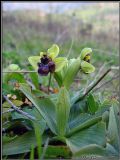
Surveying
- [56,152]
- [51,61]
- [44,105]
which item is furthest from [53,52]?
[56,152]

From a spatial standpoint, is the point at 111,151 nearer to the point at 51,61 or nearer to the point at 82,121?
the point at 82,121

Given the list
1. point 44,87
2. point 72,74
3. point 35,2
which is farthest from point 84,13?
point 72,74

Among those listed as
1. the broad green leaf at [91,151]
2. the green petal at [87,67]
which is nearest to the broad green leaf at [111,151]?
the broad green leaf at [91,151]

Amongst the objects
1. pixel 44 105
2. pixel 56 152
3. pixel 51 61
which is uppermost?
pixel 51 61

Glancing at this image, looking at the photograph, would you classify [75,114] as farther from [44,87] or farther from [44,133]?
[44,87]

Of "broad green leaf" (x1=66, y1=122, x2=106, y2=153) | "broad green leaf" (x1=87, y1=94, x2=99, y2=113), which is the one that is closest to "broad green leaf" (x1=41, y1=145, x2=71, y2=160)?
"broad green leaf" (x1=66, y1=122, x2=106, y2=153)
